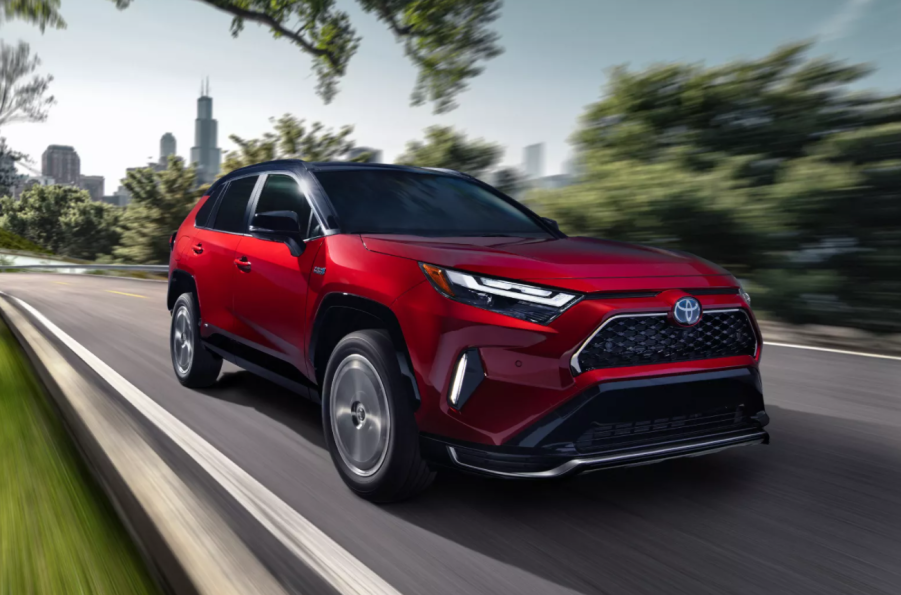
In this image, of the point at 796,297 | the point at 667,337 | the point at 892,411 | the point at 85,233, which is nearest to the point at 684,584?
the point at 667,337

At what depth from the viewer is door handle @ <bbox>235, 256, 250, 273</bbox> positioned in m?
5.23

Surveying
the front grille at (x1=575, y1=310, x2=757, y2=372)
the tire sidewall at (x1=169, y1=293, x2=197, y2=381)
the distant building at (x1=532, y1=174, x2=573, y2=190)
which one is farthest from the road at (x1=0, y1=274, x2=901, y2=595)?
the distant building at (x1=532, y1=174, x2=573, y2=190)

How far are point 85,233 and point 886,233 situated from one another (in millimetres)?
97249

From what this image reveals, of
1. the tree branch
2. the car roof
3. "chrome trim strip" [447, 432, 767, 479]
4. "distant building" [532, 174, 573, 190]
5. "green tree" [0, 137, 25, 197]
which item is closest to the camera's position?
"chrome trim strip" [447, 432, 767, 479]

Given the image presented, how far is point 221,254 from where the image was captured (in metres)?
5.76

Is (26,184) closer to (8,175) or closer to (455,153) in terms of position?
(8,175)

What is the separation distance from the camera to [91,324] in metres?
11.4

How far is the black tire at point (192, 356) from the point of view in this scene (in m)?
6.32

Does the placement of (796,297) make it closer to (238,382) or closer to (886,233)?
(886,233)

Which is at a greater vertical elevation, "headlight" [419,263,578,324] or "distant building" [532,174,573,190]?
"distant building" [532,174,573,190]

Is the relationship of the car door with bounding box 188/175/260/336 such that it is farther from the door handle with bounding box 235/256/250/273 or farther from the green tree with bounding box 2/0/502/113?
the green tree with bounding box 2/0/502/113

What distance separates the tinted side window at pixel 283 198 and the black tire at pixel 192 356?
1.28 meters

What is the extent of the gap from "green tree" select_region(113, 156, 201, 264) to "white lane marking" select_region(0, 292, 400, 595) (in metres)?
48.4

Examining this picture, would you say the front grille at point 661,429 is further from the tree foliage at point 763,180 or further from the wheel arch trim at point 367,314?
the tree foliage at point 763,180
